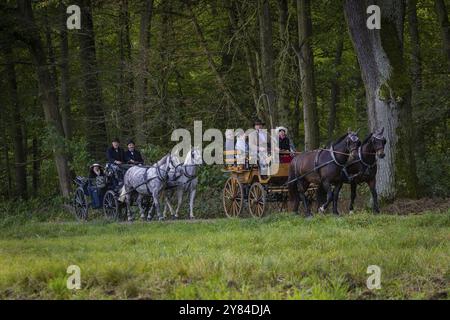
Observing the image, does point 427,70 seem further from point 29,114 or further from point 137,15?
point 29,114

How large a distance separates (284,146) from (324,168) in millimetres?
2034

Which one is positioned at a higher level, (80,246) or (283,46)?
(283,46)

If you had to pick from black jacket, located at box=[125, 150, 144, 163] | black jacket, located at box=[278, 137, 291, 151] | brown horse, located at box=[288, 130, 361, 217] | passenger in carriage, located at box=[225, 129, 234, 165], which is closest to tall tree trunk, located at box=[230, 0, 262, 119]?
black jacket, located at box=[125, 150, 144, 163]

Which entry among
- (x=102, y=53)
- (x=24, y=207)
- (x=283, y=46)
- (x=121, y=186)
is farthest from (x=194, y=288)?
(x=102, y=53)

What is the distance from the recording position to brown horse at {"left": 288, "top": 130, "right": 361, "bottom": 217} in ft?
51.9

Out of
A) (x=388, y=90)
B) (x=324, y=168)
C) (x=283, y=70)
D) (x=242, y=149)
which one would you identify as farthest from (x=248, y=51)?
(x=324, y=168)

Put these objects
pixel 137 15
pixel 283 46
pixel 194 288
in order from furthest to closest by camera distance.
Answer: pixel 137 15, pixel 283 46, pixel 194 288

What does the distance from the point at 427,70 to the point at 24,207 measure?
53.8ft

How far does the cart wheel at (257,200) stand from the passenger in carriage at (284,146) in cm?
95

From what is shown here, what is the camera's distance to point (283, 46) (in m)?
23.6

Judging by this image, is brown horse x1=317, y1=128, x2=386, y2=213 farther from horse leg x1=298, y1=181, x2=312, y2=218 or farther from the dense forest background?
the dense forest background

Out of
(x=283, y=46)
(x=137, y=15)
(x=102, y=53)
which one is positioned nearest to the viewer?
(x=283, y=46)

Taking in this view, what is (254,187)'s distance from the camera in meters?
17.7

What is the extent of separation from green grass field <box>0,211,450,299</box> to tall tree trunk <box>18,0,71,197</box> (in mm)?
13268
